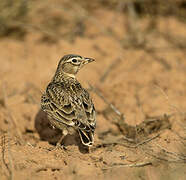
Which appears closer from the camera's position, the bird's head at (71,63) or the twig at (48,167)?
the twig at (48,167)

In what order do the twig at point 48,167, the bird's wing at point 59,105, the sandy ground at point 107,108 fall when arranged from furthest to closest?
the bird's wing at point 59,105 → the sandy ground at point 107,108 → the twig at point 48,167

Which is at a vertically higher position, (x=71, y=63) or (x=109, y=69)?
(x=71, y=63)

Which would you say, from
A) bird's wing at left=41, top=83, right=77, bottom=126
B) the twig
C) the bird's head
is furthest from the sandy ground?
the bird's head

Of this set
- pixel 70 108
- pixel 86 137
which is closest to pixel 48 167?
pixel 86 137

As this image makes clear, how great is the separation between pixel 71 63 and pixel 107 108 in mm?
1664

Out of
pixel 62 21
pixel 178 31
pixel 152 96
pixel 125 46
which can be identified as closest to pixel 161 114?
pixel 152 96

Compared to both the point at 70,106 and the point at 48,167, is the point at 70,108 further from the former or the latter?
the point at 48,167

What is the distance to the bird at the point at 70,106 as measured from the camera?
201 inches

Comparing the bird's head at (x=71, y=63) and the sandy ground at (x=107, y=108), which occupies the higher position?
the bird's head at (x=71, y=63)

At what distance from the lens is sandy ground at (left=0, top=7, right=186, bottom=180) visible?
15.8 feet

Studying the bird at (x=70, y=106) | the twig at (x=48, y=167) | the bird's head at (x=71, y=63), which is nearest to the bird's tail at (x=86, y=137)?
the bird at (x=70, y=106)

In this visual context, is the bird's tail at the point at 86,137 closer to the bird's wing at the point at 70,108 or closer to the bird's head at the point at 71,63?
the bird's wing at the point at 70,108

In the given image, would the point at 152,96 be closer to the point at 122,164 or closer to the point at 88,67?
the point at 88,67

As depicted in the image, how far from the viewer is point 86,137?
4.94m
